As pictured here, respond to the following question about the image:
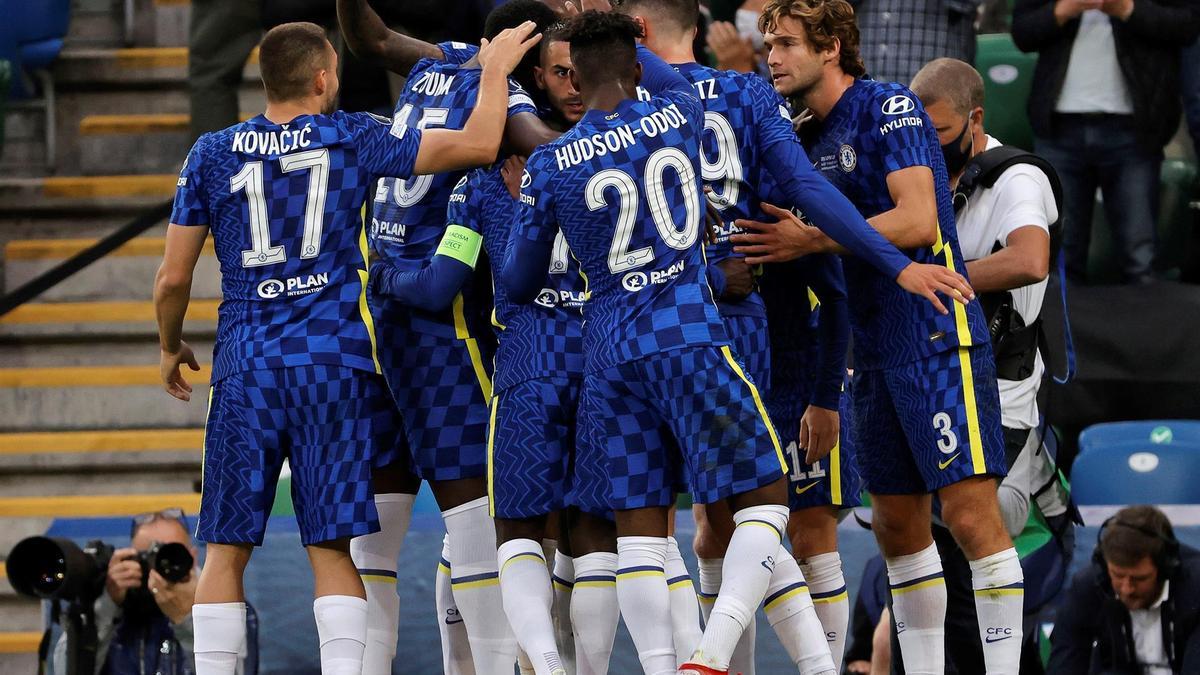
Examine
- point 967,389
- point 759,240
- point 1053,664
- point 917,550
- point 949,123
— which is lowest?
point 1053,664

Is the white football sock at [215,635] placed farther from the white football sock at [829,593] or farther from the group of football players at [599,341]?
the white football sock at [829,593]

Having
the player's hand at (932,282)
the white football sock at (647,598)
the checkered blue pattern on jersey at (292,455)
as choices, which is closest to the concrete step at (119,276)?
the checkered blue pattern on jersey at (292,455)

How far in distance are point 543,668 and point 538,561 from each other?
0.37 metres

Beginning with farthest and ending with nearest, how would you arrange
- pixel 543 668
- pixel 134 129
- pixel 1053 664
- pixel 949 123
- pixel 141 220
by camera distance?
1. pixel 134 129
2. pixel 141 220
3. pixel 1053 664
4. pixel 949 123
5. pixel 543 668

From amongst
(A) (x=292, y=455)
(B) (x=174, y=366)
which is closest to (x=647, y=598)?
(A) (x=292, y=455)

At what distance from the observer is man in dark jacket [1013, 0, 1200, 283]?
942cm

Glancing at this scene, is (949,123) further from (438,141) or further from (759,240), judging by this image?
(438,141)

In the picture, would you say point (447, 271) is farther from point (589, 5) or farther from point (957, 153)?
point (957, 153)

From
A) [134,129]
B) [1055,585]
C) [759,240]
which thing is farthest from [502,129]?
[134,129]

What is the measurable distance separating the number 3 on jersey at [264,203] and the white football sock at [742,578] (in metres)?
1.54

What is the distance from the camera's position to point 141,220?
10.6m

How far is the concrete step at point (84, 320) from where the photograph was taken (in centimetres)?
1047

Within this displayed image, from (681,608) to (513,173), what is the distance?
1473 mm

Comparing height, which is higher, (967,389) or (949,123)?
(949,123)
